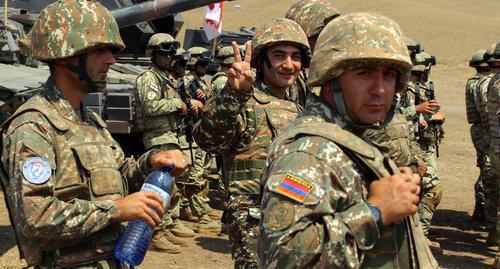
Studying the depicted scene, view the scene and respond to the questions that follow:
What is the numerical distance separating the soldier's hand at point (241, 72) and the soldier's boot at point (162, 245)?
4.79 m

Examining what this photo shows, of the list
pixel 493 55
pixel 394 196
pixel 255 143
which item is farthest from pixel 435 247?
pixel 394 196

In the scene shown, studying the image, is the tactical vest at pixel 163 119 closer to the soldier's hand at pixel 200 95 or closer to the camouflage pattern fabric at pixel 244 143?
the soldier's hand at pixel 200 95

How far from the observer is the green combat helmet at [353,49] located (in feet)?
9.41

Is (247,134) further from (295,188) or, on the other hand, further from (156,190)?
(295,188)

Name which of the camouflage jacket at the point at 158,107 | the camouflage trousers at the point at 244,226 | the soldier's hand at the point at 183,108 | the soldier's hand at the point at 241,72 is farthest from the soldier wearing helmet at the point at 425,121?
the soldier's hand at the point at 241,72

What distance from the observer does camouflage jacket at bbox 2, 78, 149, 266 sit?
3631mm

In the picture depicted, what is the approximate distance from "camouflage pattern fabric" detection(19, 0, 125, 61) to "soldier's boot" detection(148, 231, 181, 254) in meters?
5.48

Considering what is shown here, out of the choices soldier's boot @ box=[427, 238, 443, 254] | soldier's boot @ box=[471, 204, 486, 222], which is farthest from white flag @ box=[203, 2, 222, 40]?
soldier's boot @ box=[427, 238, 443, 254]

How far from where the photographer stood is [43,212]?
3604mm

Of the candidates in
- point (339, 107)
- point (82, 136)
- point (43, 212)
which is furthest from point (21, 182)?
point (339, 107)

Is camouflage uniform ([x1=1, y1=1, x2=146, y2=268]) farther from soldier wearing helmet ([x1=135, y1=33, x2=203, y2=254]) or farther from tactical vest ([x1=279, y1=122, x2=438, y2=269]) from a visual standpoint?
soldier wearing helmet ([x1=135, y1=33, x2=203, y2=254])

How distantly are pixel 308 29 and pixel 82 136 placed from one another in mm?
2683

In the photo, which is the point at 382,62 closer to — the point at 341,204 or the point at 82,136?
the point at 341,204

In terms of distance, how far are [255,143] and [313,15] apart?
141cm
